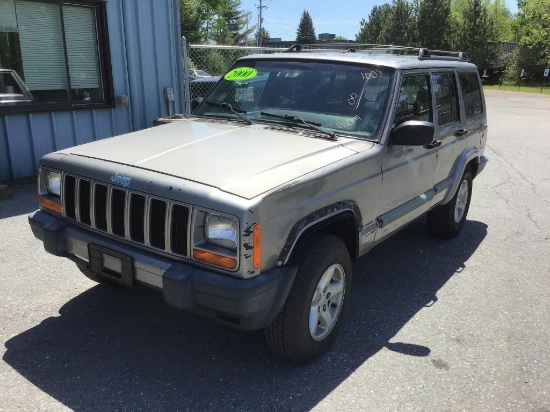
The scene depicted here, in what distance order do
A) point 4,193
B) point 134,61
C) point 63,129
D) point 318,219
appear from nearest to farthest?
point 318,219, point 4,193, point 63,129, point 134,61

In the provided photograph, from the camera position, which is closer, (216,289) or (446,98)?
(216,289)

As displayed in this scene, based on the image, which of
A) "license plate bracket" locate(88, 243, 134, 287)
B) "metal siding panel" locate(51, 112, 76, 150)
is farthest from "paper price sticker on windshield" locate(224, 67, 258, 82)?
"metal siding panel" locate(51, 112, 76, 150)

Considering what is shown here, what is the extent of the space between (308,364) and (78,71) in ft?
20.8

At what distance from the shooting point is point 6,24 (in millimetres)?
6918

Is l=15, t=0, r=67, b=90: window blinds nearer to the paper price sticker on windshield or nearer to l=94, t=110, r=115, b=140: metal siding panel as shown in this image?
l=94, t=110, r=115, b=140: metal siding panel

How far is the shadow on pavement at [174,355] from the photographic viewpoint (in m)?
2.85

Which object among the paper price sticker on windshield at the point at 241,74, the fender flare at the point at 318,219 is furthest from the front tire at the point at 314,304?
the paper price sticker on windshield at the point at 241,74

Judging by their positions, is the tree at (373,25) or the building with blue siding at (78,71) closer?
the building with blue siding at (78,71)

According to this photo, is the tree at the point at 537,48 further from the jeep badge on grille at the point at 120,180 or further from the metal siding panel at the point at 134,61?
the jeep badge on grille at the point at 120,180

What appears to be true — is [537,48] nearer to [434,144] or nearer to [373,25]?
[373,25]

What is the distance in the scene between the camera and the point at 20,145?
705 centimetres

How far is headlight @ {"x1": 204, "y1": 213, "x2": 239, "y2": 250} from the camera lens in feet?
8.50

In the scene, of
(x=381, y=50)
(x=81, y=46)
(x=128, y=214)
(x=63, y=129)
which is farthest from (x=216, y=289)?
(x=81, y=46)

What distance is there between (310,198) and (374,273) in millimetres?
2013
